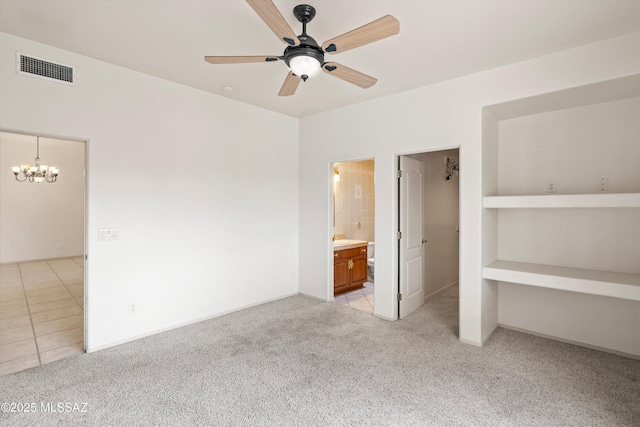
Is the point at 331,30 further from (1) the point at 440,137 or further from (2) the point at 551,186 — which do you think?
(2) the point at 551,186

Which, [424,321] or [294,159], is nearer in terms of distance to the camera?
[424,321]

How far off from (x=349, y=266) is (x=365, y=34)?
12.5ft

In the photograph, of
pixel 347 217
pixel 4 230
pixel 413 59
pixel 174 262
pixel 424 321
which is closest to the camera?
pixel 413 59

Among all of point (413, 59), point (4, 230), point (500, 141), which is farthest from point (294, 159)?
point (4, 230)

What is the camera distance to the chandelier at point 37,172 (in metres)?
7.18

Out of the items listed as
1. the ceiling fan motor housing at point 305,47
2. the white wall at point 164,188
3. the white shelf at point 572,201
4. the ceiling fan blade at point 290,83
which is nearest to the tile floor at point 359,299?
the white wall at point 164,188

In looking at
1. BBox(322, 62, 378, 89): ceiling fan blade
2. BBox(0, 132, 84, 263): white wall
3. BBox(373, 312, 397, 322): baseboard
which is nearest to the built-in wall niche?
BBox(373, 312, 397, 322): baseboard

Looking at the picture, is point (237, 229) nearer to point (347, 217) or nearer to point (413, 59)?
point (347, 217)

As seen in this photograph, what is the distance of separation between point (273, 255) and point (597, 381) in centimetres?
378

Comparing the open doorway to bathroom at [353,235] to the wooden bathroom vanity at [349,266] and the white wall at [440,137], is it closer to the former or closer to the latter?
the wooden bathroom vanity at [349,266]

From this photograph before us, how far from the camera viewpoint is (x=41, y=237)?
7855 mm

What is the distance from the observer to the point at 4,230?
7.29 metres

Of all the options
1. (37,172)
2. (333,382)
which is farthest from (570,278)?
(37,172)

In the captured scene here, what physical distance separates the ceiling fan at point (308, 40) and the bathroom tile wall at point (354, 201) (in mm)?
3483
